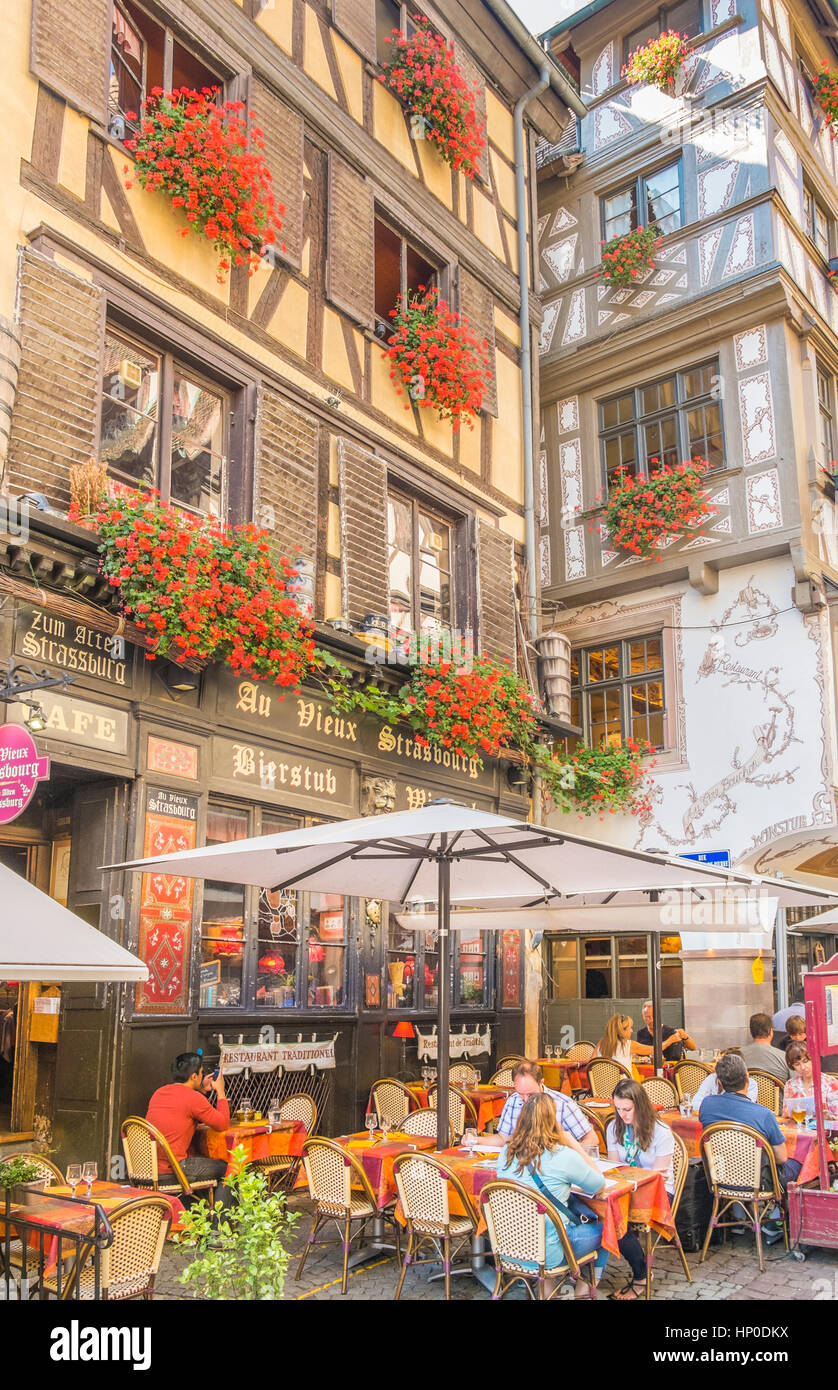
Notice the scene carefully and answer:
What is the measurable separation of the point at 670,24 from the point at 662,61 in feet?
4.17

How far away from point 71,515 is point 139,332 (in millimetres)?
2112

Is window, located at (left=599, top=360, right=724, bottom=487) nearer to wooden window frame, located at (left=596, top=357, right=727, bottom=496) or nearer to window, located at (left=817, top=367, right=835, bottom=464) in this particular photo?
wooden window frame, located at (left=596, top=357, right=727, bottom=496)

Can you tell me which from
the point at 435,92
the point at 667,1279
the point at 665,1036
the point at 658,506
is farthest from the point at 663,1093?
the point at 435,92

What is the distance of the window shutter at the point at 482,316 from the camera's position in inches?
516

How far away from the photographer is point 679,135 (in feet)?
50.4

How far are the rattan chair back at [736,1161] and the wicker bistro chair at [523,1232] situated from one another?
192 cm

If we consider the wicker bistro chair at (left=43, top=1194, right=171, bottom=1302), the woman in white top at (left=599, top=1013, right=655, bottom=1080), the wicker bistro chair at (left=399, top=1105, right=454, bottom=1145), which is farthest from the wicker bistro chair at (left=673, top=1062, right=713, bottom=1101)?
the wicker bistro chair at (left=43, top=1194, right=171, bottom=1302)

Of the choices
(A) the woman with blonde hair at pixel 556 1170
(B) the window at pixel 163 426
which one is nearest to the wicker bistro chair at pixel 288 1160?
(A) the woman with blonde hair at pixel 556 1170

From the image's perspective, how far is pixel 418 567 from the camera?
1210cm

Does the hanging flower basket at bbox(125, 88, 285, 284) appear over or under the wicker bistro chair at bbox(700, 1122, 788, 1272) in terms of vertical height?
over

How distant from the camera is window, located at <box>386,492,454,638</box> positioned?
38.4ft

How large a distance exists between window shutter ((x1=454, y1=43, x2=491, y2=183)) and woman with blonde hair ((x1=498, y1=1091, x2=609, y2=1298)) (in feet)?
37.1
